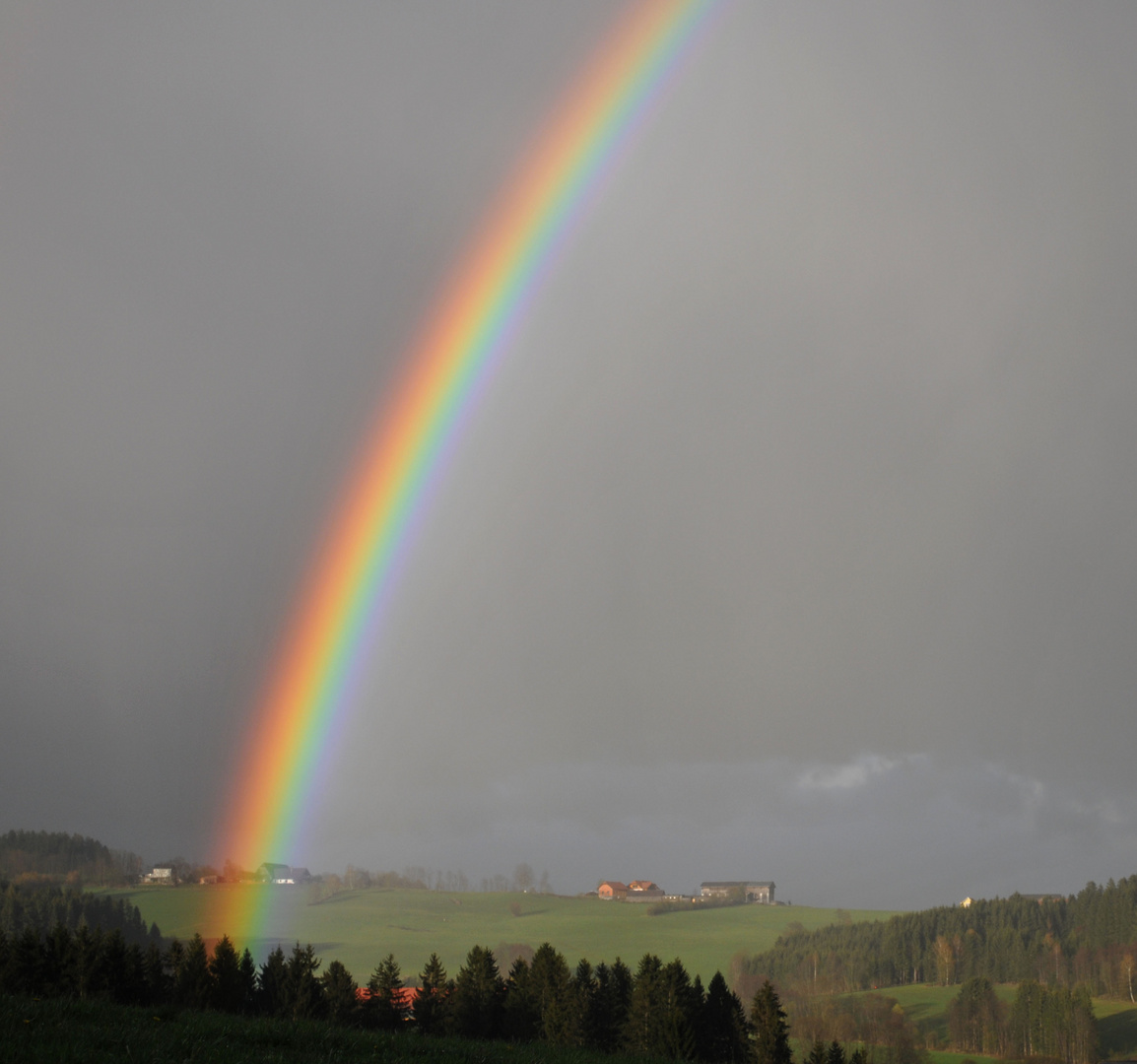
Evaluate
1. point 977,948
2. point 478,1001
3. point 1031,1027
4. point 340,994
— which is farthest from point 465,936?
point 340,994

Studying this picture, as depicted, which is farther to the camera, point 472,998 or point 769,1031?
point 472,998

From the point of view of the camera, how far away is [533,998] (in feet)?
224

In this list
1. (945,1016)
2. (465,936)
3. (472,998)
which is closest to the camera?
(472,998)

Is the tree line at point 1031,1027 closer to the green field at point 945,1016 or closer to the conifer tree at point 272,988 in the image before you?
the green field at point 945,1016

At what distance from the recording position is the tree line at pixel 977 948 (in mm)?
166750

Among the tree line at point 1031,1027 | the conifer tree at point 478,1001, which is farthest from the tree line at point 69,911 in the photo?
the tree line at point 1031,1027

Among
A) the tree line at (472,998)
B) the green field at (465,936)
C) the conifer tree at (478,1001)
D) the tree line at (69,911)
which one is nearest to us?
the tree line at (472,998)

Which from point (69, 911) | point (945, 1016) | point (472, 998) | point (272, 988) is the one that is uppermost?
point (272, 988)

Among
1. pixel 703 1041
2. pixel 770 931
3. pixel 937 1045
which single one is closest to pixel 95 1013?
pixel 703 1041

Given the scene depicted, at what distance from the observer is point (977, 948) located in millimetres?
177875

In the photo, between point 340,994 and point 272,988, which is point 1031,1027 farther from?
point 272,988

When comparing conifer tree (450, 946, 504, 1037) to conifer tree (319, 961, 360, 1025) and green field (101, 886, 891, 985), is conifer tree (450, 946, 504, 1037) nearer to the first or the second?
conifer tree (319, 961, 360, 1025)

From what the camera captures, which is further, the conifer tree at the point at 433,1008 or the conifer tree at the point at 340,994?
the conifer tree at the point at 433,1008

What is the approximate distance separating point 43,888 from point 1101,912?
7275 inches
